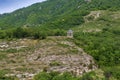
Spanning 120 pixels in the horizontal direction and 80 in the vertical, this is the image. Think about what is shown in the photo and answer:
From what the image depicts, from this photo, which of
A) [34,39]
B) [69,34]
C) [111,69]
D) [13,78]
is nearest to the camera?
[13,78]

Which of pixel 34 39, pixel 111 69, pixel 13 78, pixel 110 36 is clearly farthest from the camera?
pixel 110 36

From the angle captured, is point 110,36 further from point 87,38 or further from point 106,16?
point 106,16

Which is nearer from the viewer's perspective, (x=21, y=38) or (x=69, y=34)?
(x=21, y=38)

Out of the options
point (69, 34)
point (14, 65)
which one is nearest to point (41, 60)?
point (14, 65)

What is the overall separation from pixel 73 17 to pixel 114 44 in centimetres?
5849

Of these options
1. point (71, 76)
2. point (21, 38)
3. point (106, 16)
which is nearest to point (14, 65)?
point (71, 76)

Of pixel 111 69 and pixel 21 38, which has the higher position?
pixel 21 38

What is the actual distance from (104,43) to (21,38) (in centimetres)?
2317

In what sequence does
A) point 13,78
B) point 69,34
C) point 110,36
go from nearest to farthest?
point 13,78, point 69,34, point 110,36

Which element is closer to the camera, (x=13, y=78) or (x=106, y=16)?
(x=13, y=78)

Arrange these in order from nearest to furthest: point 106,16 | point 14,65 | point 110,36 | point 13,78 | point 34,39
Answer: point 13,78, point 14,65, point 34,39, point 110,36, point 106,16

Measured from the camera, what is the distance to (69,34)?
119812mm

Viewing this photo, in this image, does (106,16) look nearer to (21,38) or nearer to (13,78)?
(21,38)

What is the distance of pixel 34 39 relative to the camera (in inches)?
4380
